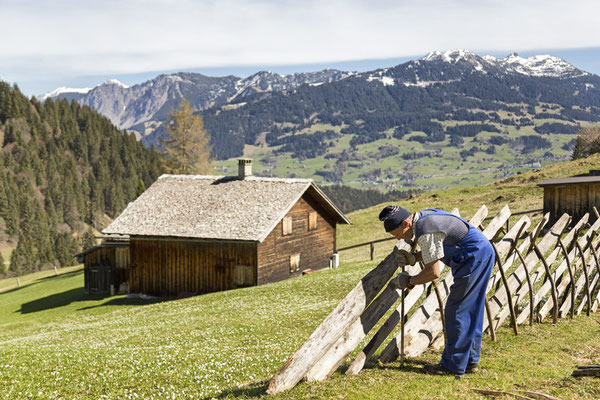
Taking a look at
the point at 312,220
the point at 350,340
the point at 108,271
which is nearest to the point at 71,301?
the point at 108,271

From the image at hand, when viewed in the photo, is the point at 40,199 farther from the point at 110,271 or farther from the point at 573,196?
the point at 573,196

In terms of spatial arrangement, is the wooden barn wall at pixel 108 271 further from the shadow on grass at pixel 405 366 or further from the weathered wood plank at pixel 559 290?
the shadow on grass at pixel 405 366

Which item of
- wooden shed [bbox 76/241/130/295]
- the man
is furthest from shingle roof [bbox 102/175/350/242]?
the man

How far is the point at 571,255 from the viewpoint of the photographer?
13.3m

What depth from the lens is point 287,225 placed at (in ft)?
135

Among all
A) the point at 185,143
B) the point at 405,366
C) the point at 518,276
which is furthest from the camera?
the point at 185,143

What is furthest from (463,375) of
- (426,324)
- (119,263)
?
(119,263)

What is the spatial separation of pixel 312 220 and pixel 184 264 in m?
11.3

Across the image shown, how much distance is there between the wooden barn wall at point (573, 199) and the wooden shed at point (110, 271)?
32.6m

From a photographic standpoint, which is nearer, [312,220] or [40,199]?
[312,220]

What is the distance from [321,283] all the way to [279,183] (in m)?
15.9

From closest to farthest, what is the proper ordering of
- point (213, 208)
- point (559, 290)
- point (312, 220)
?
point (559, 290)
point (213, 208)
point (312, 220)

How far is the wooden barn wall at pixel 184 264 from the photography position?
37.8m

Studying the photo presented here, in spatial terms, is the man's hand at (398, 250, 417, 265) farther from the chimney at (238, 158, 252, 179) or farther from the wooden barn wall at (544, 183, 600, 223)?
the chimney at (238, 158, 252, 179)
